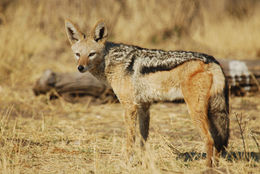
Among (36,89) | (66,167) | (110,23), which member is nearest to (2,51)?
(36,89)

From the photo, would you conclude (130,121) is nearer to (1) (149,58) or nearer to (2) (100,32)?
(1) (149,58)

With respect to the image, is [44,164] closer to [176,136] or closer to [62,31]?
[176,136]

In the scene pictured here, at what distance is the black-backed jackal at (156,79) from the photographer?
441cm

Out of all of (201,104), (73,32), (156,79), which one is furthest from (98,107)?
(201,104)

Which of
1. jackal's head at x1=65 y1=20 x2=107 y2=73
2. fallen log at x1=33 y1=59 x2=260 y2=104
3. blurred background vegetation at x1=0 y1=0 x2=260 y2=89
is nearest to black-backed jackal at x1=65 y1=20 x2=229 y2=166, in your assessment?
jackal's head at x1=65 y1=20 x2=107 y2=73

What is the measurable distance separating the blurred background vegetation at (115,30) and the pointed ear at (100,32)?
5425 mm

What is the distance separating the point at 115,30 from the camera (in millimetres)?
14008

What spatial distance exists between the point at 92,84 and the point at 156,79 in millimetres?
3783

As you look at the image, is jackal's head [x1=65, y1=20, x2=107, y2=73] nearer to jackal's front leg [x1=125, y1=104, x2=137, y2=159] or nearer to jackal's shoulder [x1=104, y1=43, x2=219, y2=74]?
jackal's shoulder [x1=104, y1=43, x2=219, y2=74]

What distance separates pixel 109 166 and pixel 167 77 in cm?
137

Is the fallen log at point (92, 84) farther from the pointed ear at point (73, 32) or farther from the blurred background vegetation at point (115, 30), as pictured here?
the pointed ear at point (73, 32)

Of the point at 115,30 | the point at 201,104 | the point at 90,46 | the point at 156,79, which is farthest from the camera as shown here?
the point at 115,30

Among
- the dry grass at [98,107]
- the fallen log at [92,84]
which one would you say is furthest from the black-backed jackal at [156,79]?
the fallen log at [92,84]

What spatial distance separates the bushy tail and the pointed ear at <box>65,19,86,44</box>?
2.24 meters
